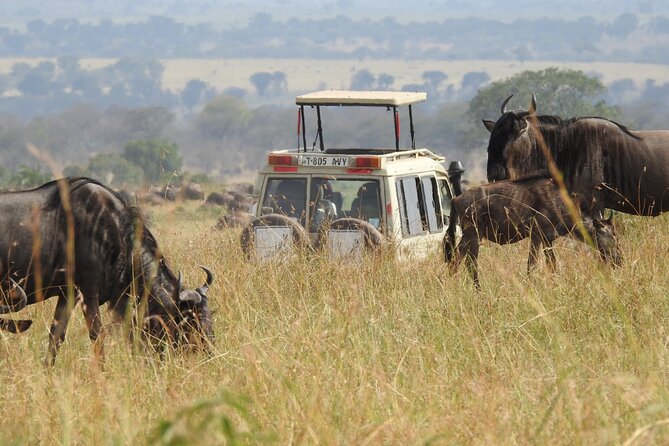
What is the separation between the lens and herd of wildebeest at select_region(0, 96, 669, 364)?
633 cm

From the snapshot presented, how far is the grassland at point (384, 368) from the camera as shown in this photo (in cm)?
402

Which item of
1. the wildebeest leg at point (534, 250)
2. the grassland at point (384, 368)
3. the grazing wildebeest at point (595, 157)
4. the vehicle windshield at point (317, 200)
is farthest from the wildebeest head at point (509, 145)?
the grassland at point (384, 368)

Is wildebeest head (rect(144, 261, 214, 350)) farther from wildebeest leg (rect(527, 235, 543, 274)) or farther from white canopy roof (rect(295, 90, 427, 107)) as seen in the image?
white canopy roof (rect(295, 90, 427, 107))

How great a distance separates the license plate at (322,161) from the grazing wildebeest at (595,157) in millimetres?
1133

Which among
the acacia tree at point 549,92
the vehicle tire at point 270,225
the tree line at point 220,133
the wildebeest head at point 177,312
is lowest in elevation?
the tree line at point 220,133

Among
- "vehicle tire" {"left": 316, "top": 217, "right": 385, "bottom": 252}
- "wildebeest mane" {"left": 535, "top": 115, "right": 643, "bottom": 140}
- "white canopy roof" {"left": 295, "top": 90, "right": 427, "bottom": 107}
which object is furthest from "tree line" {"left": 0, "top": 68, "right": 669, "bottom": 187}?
"vehicle tire" {"left": 316, "top": 217, "right": 385, "bottom": 252}

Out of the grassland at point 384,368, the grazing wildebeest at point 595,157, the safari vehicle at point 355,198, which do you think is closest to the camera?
the grassland at point 384,368

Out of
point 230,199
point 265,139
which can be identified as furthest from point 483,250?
point 265,139

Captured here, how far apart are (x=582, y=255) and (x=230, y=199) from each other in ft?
88.8

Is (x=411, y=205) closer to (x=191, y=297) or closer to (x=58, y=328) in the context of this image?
(x=191, y=297)

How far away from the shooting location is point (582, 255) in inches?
288

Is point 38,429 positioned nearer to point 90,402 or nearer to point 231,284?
point 90,402

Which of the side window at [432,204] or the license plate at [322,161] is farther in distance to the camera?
the side window at [432,204]

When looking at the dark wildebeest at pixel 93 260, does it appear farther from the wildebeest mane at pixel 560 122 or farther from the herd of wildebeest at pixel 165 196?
the wildebeest mane at pixel 560 122
